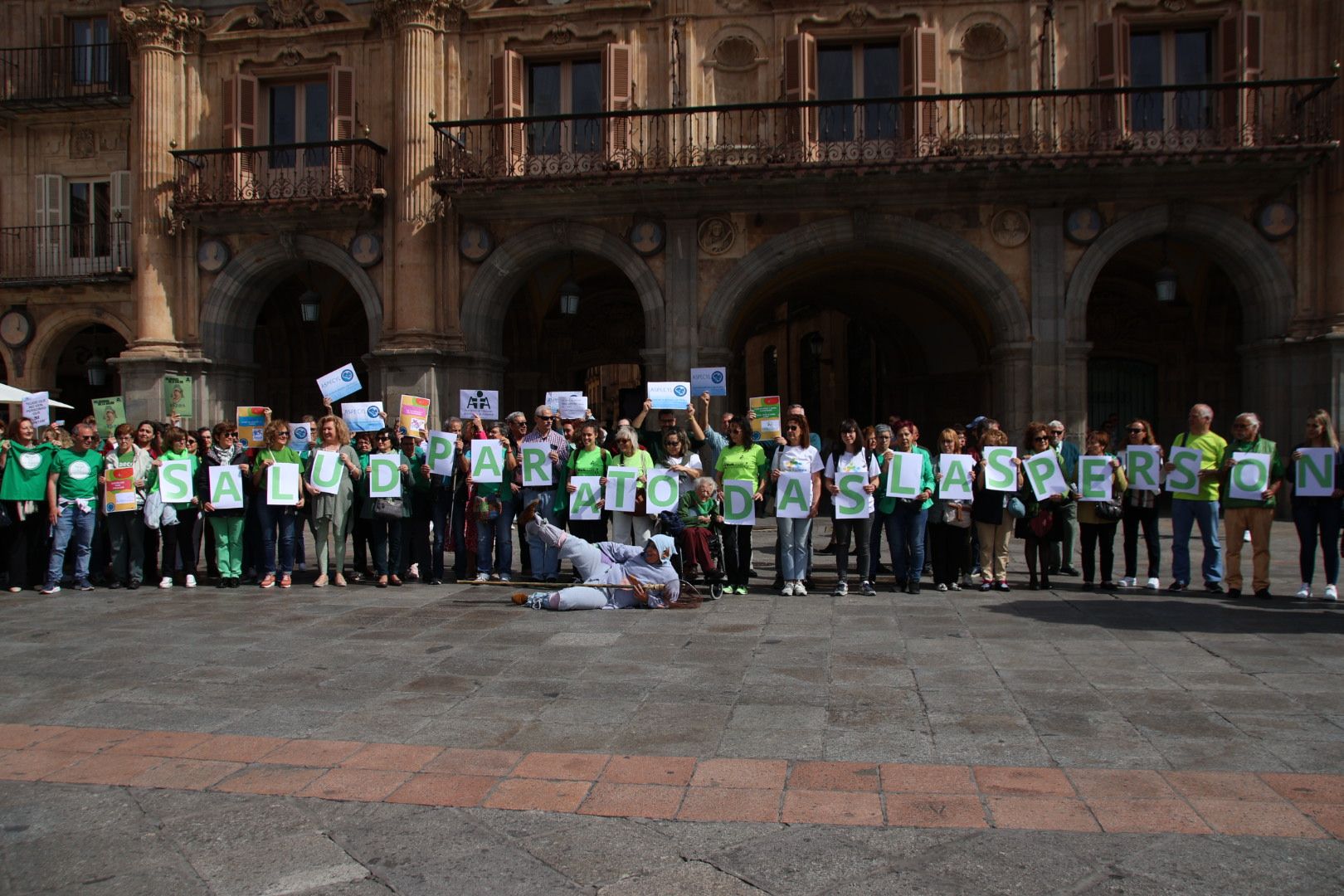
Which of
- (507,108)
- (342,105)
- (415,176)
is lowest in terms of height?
(415,176)

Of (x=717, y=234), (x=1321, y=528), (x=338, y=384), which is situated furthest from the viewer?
(x=717, y=234)

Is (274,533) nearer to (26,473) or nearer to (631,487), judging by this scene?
(26,473)

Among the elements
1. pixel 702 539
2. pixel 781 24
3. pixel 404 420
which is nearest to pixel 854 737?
pixel 702 539

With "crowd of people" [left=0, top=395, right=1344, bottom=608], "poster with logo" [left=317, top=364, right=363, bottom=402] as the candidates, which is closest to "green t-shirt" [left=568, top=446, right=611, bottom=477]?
"crowd of people" [left=0, top=395, right=1344, bottom=608]

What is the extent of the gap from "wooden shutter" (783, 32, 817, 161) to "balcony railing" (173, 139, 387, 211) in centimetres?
674

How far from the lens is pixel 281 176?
18516 mm

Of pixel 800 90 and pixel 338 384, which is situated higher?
pixel 800 90

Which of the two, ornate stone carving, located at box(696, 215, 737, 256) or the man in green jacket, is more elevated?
ornate stone carving, located at box(696, 215, 737, 256)

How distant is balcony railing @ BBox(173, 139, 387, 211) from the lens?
711 inches

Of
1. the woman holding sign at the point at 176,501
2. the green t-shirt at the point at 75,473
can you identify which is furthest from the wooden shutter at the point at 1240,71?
the green t-shirt at the point at 75,473

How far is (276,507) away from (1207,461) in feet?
29.4

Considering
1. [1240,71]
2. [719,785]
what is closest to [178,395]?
[719,785]

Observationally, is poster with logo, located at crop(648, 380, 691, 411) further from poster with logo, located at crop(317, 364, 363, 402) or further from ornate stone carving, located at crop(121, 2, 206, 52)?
ornate stone carving, located at crop(121, 2, 206, 52)

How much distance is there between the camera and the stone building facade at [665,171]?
16.7m
